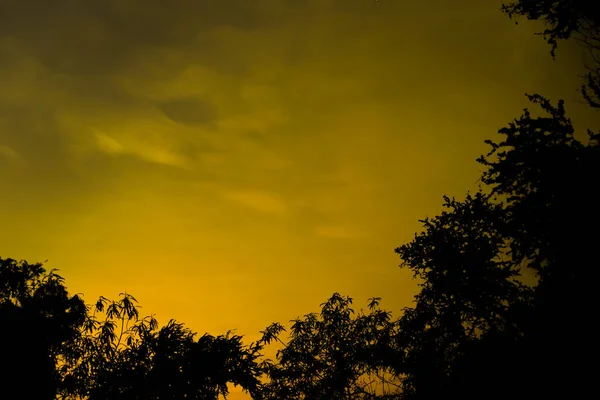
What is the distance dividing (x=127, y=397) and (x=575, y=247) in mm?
23709

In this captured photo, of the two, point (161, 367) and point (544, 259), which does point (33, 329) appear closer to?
point (161, 367)

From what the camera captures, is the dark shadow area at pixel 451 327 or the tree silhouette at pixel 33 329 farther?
the tree silhouette at pixel 33 329

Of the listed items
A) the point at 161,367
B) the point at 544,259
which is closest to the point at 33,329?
the point at 161,367

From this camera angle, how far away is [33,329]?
116 feet

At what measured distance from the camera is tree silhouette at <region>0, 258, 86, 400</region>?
33781 mm

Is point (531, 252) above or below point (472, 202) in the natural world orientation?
below

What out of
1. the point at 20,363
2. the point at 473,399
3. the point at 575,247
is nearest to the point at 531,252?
the point at 575,247

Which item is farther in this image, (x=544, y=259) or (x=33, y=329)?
(x=33, y=329)

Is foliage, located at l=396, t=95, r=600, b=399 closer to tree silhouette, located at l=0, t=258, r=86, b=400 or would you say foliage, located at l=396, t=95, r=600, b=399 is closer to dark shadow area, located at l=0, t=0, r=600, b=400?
dark shadow area, located at l=0, t=0, r=600, b=400

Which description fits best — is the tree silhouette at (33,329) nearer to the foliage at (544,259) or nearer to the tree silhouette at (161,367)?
the tree silhouette at (161,367)

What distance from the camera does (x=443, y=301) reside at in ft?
108

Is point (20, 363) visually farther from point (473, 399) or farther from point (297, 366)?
point (473, 399)

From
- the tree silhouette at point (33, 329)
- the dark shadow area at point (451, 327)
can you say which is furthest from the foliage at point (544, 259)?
the tree silhouette at point (33, 329)

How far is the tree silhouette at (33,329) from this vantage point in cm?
3378
